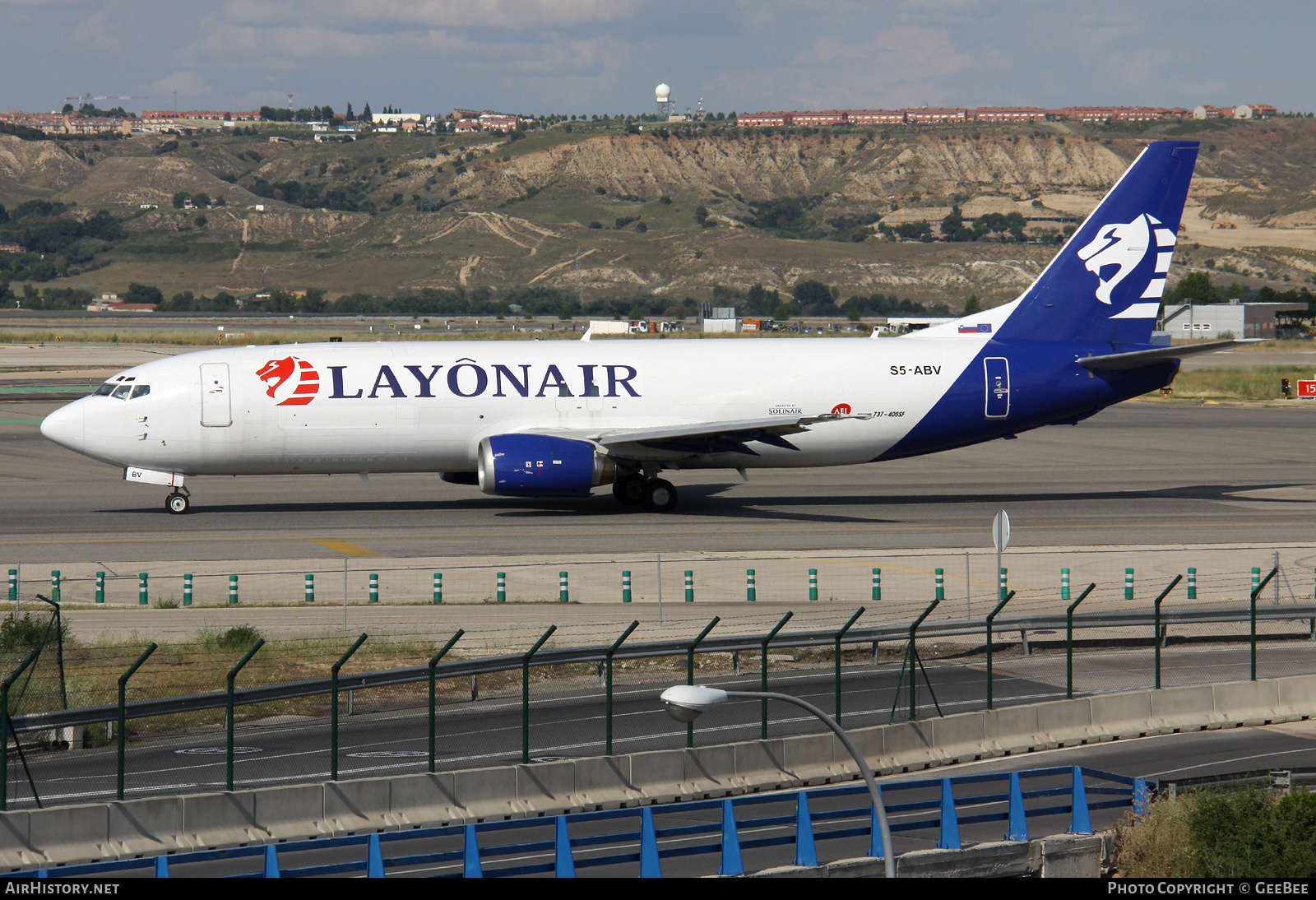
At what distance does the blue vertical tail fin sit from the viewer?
44375 mm

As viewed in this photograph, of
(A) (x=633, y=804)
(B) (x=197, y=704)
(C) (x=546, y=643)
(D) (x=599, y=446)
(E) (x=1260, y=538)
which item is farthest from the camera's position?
(D) (x=599, y=446)

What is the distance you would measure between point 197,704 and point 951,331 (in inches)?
1284

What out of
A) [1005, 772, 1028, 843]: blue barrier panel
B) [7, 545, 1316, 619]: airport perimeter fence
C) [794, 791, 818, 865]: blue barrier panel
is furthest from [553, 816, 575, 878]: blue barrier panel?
[7, 545, 1316, 619]: airport perimeter fence

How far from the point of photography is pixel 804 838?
54.9ft

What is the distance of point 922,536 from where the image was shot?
38.8 m

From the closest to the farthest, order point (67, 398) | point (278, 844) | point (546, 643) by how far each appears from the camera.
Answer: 1. point (278, 844)
2. point (546, 643)
3. point (67, 398)

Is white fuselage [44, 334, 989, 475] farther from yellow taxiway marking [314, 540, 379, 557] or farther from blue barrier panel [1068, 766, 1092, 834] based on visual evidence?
blue barrier panel [1068, 766, 1092, 834]

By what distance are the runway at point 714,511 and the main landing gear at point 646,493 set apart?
1.48ft

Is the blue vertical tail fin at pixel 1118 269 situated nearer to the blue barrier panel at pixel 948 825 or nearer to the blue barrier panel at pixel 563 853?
the blue barrier panel at pixel 948 825

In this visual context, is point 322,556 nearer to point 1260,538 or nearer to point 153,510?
point 153,510

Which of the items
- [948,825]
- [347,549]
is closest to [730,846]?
[948,825]

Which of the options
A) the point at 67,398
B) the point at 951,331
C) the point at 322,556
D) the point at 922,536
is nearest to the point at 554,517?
the point at 322,556

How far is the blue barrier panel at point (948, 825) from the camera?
17516 mm

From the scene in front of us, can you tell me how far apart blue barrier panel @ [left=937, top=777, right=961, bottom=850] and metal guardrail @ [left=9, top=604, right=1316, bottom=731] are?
190 inches
